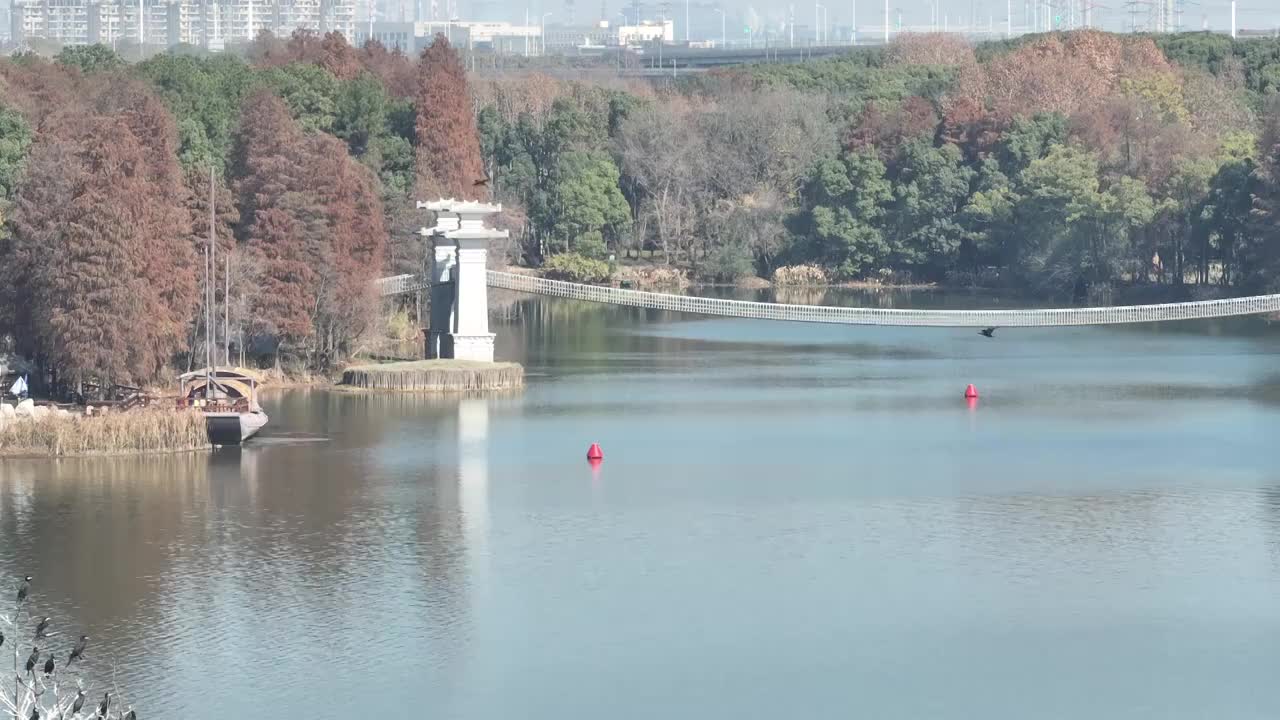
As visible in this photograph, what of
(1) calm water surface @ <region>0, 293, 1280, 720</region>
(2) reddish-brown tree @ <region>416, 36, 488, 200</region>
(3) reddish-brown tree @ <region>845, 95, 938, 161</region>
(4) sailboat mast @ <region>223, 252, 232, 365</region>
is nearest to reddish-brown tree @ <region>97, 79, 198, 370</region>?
(4) sailboat mast @ <region>223, 252, 232, 365</region>

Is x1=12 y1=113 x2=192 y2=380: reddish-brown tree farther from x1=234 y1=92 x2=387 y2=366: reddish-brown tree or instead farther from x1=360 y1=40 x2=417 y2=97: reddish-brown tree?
x1=360 y1=40 x2=417 y2=97: reddish-brown tree

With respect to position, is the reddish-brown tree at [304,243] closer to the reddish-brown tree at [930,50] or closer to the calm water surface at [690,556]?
the calm water surface at [690,556]

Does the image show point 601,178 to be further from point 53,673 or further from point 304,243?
point 53,673

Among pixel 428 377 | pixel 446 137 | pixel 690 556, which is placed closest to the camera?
pixel 690 556

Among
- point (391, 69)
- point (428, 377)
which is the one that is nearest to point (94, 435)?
point (428, 377)

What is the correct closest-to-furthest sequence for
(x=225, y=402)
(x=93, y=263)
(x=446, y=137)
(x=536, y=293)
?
(x=225, y=402)
(x=93, y=263)
(x=536, y=293)
(x=446, y=137)

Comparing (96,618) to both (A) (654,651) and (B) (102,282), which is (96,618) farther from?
(B) (102,282)

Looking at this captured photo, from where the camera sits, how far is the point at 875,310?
244ft

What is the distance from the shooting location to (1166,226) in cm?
9344

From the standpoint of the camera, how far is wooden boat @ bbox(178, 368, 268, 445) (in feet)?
163

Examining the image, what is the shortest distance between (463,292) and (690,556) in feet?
81.5

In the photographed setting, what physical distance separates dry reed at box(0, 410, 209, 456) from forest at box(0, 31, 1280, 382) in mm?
4790

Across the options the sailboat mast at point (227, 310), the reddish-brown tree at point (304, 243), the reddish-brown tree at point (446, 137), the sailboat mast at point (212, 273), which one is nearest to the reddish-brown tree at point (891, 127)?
the reddish-brown tree at point (446, 137)

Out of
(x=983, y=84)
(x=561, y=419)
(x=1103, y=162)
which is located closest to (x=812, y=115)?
(x=983, y=84)
